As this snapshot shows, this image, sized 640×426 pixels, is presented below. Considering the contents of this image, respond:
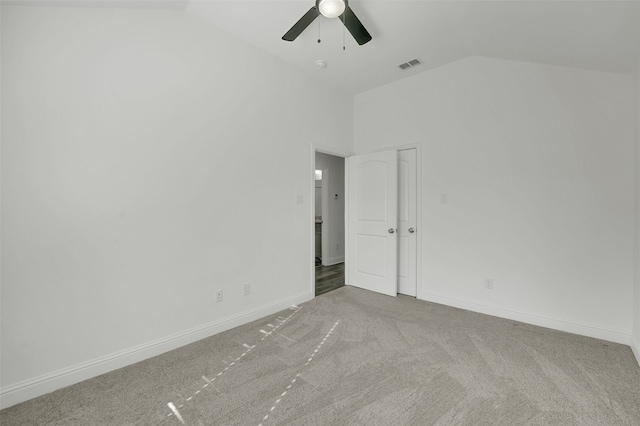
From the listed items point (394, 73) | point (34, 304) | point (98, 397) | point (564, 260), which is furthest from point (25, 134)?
point (564, 260)

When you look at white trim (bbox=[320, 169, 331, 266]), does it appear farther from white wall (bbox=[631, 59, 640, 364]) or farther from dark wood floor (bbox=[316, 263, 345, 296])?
white wall (bbox=[631, 59, 640, 364])

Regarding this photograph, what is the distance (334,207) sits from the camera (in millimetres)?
5762

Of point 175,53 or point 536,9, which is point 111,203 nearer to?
point 175,53

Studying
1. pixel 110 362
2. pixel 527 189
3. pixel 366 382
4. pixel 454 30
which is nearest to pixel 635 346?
pixel 527 189

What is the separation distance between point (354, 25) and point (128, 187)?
213 centimetres

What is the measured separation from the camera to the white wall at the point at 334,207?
18.5 ft

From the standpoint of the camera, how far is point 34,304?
71.3 inches

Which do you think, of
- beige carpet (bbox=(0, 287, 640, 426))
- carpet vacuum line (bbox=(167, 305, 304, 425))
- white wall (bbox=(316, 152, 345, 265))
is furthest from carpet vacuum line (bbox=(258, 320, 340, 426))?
white wall (bbox=(316, 152, 345, 265))

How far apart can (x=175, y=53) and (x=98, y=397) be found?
266 cm

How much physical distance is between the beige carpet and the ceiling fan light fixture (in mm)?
2607

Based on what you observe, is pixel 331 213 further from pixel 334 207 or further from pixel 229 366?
pixel 229 366

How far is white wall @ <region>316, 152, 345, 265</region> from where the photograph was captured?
5.64m

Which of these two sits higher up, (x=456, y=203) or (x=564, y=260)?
(x=456, y=203)

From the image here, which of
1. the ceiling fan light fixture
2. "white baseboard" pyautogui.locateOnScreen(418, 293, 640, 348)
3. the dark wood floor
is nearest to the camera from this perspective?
the ceiling fan light fixture
